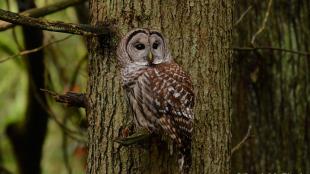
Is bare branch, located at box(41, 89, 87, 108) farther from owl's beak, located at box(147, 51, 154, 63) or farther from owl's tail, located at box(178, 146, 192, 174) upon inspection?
owl's tail, located at box(178, 146, 192, 174)

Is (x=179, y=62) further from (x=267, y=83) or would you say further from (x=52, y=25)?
(x=267, y=83)

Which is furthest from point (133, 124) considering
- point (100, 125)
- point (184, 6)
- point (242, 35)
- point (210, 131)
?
point (242, 35)

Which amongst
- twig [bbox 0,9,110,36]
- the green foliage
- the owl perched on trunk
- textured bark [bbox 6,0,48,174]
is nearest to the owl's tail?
the owl perched on trunk

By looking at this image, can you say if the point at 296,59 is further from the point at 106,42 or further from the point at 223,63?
the point at 106,42

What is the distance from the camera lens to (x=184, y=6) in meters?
3.41

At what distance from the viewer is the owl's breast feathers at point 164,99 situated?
326 cm

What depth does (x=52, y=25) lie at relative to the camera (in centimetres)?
317

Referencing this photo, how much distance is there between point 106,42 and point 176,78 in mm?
412

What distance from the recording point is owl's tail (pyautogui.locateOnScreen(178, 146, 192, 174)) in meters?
3.24

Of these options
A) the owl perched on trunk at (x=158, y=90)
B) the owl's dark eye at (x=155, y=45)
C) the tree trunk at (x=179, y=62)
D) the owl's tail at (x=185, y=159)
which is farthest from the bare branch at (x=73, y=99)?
the owl's tail at (x=185, y=159)

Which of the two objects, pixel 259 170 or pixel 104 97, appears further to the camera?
pixel 259 170

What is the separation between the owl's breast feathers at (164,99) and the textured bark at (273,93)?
1846 millimetres

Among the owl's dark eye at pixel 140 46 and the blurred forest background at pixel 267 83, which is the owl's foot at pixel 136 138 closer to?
the owl's dark eye at pixel 140 46

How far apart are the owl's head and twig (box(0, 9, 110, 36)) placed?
12cm
